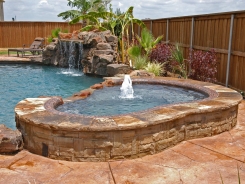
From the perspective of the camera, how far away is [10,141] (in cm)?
381

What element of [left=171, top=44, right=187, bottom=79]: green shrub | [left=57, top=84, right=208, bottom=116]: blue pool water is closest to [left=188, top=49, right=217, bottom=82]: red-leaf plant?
[left=171, top=44, right=187, bottom=79]: green shrub

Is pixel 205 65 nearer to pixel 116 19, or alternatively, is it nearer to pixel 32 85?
pixel 32 85

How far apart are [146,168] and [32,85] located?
751 centimetres

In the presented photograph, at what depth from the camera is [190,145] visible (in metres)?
4.23

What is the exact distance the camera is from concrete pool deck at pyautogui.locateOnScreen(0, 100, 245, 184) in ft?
10.6

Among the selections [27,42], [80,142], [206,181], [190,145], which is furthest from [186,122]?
[27,42]

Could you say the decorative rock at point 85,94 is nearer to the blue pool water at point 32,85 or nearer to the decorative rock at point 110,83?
the decorative rock at point 110,83

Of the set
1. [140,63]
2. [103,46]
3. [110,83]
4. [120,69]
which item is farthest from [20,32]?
[110,83]

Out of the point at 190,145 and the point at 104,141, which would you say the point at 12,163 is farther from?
the point at 190,145

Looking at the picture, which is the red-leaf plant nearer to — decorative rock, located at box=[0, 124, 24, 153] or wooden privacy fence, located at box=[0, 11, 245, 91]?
wooden privacy fence, located at box=[0, 11, 245, 91]

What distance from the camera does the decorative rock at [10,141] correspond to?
3.81 metres

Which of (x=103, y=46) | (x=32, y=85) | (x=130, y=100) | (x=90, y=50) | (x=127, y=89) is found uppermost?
(x=103, y=46)

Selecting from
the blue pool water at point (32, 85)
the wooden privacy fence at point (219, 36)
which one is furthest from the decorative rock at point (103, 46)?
the wooden privacy fence at point (219, 36)

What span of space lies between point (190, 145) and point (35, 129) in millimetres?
2255
